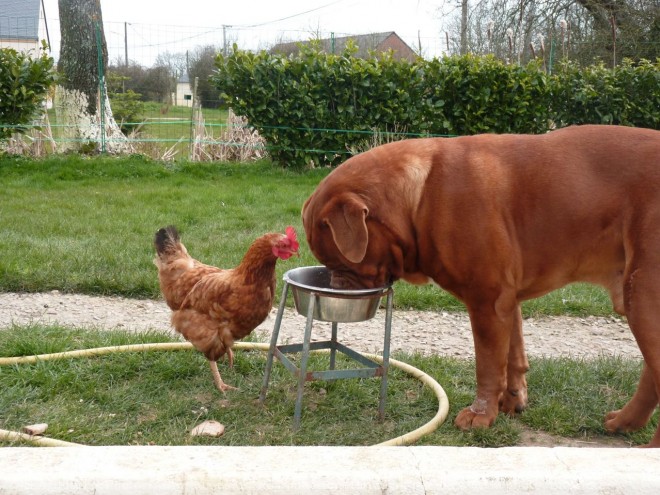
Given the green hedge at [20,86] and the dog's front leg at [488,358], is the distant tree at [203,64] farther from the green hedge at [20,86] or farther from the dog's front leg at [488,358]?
the dog's front leg at [488,358]

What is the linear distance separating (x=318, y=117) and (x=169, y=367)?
9038mm

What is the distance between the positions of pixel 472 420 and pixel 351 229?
133cm

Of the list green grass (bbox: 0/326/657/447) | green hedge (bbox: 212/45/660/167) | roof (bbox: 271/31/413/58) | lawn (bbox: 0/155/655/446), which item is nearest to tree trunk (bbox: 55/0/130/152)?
green hedge (bbox: 212/45/660/167)

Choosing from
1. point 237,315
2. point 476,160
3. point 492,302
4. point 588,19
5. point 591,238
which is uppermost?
point 588,19

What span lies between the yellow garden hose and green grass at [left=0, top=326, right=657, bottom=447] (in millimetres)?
48

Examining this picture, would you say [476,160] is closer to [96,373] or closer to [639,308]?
[639,308]

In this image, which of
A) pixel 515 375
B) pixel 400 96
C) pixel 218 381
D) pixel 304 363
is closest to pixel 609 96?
pixel 400 96

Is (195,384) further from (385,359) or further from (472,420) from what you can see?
(472,420)

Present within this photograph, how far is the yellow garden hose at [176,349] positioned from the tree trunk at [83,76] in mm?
10584

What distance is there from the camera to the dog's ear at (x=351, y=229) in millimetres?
3604

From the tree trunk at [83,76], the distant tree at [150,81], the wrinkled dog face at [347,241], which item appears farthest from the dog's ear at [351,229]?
the distant tree at [150,81]

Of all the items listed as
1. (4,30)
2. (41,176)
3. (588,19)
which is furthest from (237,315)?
(4,30)

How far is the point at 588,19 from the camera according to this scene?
22859 mm

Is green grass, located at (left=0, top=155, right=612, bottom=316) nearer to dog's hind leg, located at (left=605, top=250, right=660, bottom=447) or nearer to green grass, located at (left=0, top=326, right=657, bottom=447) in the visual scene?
green grass, located at (left=0, top=326, right=657, bottom=447)
